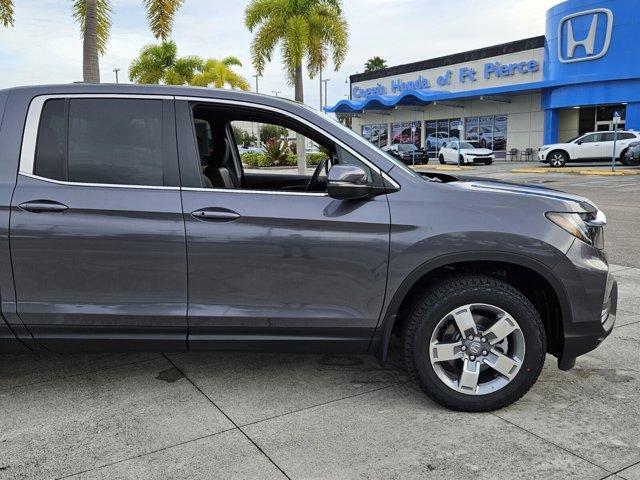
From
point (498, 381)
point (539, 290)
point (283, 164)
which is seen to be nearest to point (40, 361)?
point (498, 381)

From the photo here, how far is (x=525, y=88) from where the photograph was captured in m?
33.4

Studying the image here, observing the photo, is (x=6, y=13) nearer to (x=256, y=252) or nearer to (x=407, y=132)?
(x=256, y=252)

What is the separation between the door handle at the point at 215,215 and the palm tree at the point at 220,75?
1308 inches

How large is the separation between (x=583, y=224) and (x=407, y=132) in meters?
43.0

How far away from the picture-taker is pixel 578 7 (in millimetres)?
30344

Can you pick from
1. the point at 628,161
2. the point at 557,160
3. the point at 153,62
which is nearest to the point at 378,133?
the point at 153,62

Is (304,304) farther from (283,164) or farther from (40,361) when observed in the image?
(283,164)

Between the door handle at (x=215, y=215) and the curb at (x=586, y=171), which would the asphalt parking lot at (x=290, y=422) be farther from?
the curb at (x=586, y=171)

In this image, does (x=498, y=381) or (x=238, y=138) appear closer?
(x=498, y=381)

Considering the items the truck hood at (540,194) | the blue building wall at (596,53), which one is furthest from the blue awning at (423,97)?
the truck hood at (540,194)

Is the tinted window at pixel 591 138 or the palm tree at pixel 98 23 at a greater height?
the palm tree at pixel 98 23

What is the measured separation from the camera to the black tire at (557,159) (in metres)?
28.5

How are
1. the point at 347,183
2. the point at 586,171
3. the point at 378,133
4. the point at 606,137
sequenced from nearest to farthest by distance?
1. the point at 347,183
2. the point at 586,171
3. the point at 606,137
4. the point at 378,133

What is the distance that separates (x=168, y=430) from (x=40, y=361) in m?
1.54
